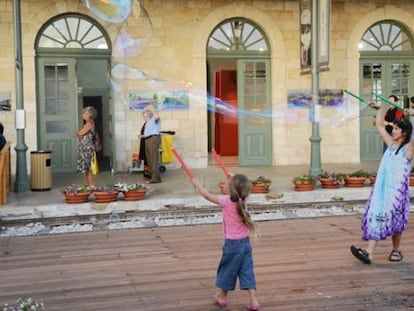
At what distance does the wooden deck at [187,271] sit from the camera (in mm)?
5523

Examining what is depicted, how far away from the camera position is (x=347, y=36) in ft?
53.6

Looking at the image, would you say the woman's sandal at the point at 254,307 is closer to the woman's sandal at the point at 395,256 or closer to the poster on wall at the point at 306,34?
the woman's sandal at the point at 395,256

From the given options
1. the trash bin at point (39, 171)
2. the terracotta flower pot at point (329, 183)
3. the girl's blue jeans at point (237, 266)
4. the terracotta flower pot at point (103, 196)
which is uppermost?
the trash bin at point (39, 171)

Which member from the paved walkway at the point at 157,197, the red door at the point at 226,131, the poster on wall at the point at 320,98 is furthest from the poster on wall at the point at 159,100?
the red door at the point at 226,131

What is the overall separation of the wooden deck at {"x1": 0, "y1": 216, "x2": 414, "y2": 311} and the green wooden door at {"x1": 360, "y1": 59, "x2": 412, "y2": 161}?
7.97 m

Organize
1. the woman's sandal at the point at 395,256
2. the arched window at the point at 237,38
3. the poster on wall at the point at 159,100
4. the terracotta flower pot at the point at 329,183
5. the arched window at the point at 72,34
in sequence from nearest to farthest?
1. the woman's sandal at the point at 395,256
2. the terracotta flower pot at the point at 329,183
3. the arched window at the point at 72,34
4. the poster on wall at the point at 159,100
5. the arched window at the point at 237,38

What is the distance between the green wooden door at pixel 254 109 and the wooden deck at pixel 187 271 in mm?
6974

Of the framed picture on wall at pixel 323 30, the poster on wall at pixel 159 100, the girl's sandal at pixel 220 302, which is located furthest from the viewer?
the poster on wall at pixel 159 100

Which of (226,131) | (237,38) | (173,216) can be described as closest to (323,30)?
(237,38)

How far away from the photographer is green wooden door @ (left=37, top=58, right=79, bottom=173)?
14922 millimetres

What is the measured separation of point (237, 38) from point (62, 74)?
451 centimetres

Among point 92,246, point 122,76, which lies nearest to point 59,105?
point 122,76

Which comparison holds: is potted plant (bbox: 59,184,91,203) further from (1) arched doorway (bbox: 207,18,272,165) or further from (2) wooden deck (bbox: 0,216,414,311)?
(1) arched doorway (bbox: 207,18,272,165)

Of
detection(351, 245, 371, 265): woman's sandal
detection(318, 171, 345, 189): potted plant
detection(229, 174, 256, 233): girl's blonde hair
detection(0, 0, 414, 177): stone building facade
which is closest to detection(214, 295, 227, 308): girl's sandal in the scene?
detection(229, 174, 256, 233): girl's blonde hair
